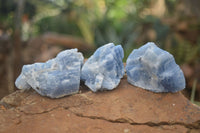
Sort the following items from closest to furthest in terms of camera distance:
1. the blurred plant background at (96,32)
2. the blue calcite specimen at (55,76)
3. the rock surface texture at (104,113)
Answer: the rock surface texture at (104,113)
the blue calcite specimen at (55,76)
the blurred plant background at (96,32)

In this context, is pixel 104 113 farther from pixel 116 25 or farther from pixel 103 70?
pixel 116 25

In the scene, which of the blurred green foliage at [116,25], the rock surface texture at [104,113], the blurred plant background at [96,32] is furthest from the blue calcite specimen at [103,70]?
the blurred green foliage at [116,25]

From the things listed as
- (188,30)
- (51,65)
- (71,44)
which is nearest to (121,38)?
(71,44)

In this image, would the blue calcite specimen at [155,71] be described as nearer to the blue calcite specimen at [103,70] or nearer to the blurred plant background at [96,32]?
the blue calcite specimen at [103,70]

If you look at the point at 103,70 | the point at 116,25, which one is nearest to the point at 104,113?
the point at 103,70

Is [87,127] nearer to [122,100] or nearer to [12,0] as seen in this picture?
[122,100]

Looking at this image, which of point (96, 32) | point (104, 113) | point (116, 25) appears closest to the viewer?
point (104, 113)
